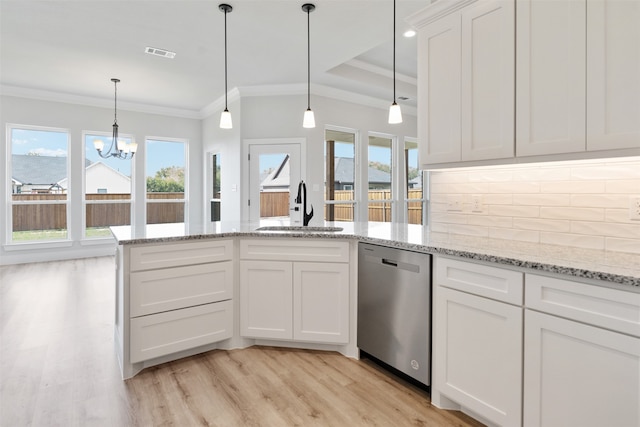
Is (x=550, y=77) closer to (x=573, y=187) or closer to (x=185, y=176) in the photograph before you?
(x=573, y=187)

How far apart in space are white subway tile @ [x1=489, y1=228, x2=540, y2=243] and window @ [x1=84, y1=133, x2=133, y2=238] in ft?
21.5

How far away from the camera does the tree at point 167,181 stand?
23.2 ft

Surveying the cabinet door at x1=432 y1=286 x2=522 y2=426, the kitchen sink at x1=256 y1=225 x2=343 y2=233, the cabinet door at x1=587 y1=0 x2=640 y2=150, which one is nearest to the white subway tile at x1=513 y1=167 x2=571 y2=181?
the cabinet door at x1=587 y1=0 x2=640 y2=150

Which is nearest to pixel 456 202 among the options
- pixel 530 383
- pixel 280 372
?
pixel 530 383

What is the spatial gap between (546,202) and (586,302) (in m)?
0.80

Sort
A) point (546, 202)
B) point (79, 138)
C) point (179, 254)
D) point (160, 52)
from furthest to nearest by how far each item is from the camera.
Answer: point (79, 138) < point (160, 52) < point (179, 254) < point (546, 202)

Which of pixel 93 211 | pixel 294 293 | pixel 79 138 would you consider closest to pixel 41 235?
pixel 93 211

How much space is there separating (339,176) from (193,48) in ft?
9.78

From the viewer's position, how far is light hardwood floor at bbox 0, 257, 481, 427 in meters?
1.85

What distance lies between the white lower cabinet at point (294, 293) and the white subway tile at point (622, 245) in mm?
1413

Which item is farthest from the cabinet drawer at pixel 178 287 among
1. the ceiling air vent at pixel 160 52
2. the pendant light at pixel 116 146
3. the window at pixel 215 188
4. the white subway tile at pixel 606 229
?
the window at pixel 215 188

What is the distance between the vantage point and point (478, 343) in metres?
1.72

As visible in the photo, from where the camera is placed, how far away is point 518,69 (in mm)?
1839

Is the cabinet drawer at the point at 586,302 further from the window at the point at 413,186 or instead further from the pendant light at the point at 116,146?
the pendant light at the point at 116,146
